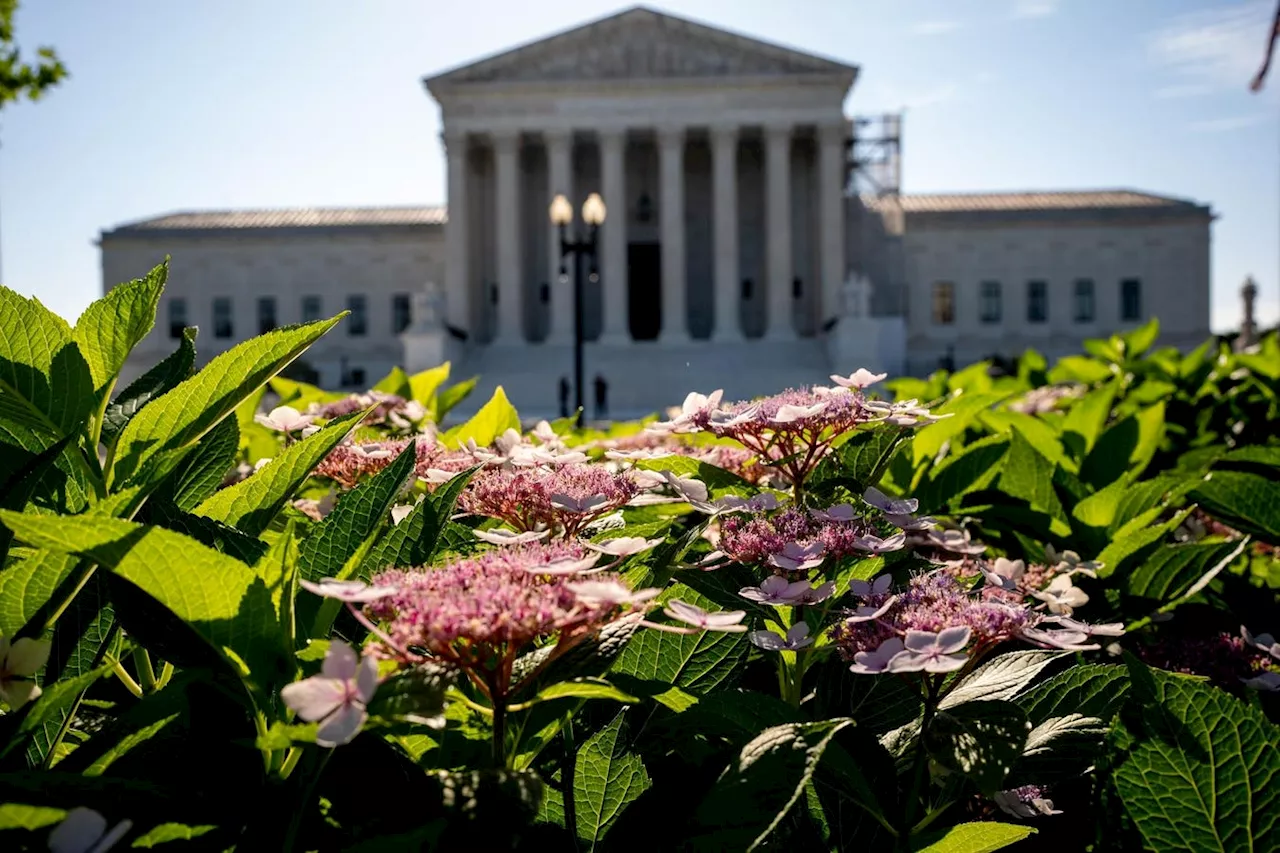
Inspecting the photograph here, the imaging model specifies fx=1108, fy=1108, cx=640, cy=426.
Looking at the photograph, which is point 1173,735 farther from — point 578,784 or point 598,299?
point 598,299

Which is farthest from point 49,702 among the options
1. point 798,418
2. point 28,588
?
point 798,418

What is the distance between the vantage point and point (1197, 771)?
1.19 metres

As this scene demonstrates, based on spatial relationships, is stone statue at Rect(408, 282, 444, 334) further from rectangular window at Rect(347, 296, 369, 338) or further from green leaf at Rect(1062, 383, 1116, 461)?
green leaf at Rect(1062, 383, 1116, 461)

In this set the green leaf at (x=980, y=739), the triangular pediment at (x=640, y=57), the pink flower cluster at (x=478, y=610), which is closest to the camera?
the pink flower cluster at (x=478, y=610)

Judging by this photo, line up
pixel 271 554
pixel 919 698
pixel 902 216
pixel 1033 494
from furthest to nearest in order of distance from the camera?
1. pixel 902 216
2. pixel 1033 494
3. pixel 919 698
4. pixel 271 554

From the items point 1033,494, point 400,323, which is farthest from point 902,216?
point 1033,494

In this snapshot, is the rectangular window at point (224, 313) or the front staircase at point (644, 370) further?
the rectangular window at point (224, 313)

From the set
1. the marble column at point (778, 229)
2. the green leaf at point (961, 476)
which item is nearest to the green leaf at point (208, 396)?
the green leaf at point (961, 476)

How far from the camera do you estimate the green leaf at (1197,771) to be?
117 cm

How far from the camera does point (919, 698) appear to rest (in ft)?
4.86

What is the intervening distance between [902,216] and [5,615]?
47.3m

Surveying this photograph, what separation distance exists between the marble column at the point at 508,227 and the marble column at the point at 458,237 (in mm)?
1280

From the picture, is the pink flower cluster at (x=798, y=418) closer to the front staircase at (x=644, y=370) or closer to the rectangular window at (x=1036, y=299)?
the front staircase at (x=644, y=370)

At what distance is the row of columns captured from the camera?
4081 cm
